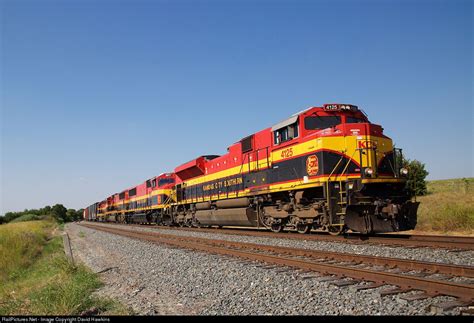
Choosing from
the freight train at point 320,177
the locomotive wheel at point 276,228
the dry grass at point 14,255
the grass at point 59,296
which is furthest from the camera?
the locomotive wheel at point 276,228

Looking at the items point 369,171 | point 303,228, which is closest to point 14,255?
point 303,228

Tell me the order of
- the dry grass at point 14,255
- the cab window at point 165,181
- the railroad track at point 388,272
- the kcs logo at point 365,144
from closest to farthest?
the railroad track at point 388,272 → the kcs logo at point 365,144 → the dry grass at point 14,255 → the cab window at point 165,181

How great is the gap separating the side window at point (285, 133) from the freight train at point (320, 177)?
0.12 feet

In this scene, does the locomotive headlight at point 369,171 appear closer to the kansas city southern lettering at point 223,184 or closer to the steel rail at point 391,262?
the steel rail at point 391,262

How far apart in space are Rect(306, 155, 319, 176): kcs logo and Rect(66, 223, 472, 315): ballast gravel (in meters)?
2.47

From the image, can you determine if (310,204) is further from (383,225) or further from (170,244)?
(170,244)

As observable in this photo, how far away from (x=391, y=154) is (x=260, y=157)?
17.6 ft

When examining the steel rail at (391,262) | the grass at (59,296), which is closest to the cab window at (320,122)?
the steel rail at (391,262)

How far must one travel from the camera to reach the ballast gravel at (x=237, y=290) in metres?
4.87

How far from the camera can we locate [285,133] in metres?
13.8

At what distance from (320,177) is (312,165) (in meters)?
0.58

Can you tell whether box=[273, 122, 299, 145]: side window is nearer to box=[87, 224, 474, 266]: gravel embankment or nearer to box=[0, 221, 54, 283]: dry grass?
box=[87, 224, 474, 266]: gravel embankment

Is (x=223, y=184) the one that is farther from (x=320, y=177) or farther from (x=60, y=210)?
(x=60, y=210)

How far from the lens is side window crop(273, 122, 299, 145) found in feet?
42.7
